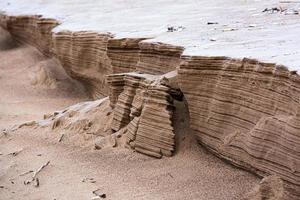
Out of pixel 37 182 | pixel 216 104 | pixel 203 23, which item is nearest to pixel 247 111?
pixel 216 104

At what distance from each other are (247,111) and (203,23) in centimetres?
215

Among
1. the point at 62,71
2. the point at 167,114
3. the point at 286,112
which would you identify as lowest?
the point at 62,71

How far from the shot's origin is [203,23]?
595cm

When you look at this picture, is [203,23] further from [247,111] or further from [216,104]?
[247,111]

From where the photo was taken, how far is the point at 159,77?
191 inches

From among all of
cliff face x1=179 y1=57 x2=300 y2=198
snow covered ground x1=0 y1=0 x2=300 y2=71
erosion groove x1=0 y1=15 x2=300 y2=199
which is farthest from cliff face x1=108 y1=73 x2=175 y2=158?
snow covered ground x1=0 y1=0 x2=300 y2=71

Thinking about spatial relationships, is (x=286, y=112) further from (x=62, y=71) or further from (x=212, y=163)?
(x=62, y=71)

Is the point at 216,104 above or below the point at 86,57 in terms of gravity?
above

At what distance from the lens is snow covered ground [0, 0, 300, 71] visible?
4348 millimetres

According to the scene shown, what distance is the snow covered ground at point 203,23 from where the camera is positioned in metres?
4.35

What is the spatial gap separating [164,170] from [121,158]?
490 millimetres

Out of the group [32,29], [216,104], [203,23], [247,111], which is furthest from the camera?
[32,29]

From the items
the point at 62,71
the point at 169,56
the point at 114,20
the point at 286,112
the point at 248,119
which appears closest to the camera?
the point at 286,112

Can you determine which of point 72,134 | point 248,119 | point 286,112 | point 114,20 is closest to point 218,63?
point 248,119
